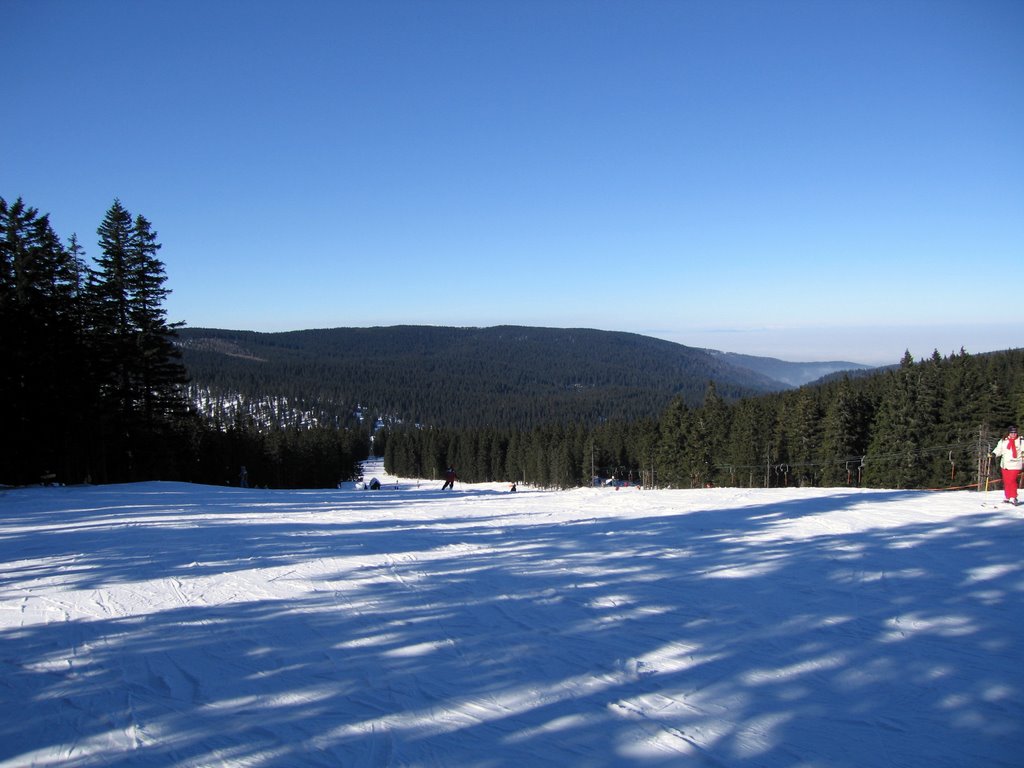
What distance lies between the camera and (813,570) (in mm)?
7871

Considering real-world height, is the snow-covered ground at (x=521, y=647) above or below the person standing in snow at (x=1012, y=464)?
below

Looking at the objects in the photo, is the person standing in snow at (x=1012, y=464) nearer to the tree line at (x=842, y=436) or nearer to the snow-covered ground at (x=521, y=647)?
the snow-covered ground at (x=521, y=647)

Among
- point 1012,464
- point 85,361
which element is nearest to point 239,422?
point 85,361

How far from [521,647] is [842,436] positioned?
4930 cm

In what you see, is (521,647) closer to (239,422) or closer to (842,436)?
(842,436)

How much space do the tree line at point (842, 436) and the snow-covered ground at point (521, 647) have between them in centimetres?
2403

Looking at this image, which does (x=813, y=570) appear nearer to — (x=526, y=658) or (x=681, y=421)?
(x=526, y=658)

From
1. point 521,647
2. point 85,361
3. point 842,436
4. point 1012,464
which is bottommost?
point 521,647

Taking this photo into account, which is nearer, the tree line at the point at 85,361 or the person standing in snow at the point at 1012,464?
the person standing in snow at the point at 1012,464

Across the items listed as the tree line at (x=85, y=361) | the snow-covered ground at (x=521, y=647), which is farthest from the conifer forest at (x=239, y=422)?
the snow-covered ground at (x=521, y=647)

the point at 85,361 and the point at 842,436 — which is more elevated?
the point at 85,361

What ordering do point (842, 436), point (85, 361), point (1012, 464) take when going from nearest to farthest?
1. point (1012, 464)
2. point (85, 361)
3. point (842, 436)

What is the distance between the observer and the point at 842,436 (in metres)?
47.4

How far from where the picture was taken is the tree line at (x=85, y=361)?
23.3 metres
